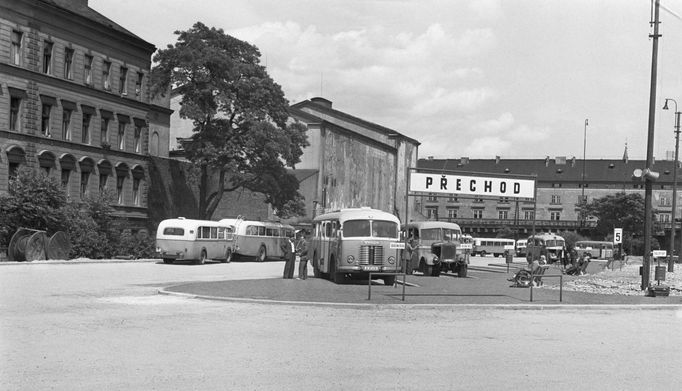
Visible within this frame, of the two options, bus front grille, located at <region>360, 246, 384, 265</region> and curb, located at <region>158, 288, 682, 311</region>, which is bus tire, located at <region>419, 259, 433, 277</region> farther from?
curb, located at <region>158, 288, 682, 311</region>

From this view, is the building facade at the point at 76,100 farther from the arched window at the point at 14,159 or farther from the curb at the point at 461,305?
the curb at the point at 461,305

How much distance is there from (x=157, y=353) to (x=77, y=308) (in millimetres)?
7028

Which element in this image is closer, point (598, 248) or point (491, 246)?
point (598, 248)

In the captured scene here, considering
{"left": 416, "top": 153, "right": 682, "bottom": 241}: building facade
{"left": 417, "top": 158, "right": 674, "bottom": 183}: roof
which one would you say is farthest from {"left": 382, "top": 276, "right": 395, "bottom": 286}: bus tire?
{"left": 417, "top": 158, "right": 674, "bottom": 183}: roof

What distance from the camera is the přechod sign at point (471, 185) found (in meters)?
32.6

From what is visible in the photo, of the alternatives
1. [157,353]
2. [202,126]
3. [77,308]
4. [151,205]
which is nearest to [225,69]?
[202,126]

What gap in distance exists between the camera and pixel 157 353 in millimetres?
11664

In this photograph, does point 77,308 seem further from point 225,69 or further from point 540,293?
point 225,69

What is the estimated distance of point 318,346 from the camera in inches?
506

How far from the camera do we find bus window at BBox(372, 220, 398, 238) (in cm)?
2842

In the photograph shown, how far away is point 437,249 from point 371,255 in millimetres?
7728

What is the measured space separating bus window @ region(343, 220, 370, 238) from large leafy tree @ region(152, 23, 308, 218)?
32.0m

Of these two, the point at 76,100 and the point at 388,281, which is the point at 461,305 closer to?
the point at 388,281

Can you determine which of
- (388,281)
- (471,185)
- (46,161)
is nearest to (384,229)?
(388,281)
